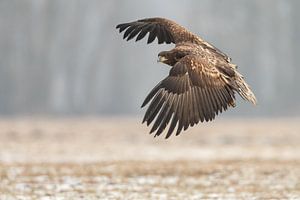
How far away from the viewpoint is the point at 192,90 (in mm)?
10266

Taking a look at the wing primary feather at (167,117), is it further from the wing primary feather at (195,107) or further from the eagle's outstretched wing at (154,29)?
the eagle's outstretched wing at (154,29)

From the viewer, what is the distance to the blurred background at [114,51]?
59.8 meters

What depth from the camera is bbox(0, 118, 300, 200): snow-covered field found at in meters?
13.5

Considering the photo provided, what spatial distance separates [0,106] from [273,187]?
44504mm

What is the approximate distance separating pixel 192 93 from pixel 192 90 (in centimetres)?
4

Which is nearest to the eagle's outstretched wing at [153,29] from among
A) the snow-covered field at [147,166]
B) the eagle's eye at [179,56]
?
the eagle's eye at [179,56]

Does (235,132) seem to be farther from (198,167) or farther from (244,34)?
(244,34)

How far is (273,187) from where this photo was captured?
14367 millimetres

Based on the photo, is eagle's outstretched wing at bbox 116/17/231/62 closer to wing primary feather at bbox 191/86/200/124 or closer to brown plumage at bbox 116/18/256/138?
brown plumage at bbox 116/18/256/138

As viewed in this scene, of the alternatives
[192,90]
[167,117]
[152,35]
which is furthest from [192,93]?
[152,35]

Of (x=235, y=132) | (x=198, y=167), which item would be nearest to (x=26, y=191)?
(x=198, y=167)

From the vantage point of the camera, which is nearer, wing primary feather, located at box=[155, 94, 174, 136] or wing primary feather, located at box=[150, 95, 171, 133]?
wing primary feather, located at box=[155, 94, 174, 136]

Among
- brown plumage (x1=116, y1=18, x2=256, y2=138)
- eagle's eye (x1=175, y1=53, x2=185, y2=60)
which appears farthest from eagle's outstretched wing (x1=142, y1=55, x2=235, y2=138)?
eagle's eye (x1=175, y1=53, x2=185, y2=60)

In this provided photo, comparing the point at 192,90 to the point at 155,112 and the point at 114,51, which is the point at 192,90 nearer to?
the point at 155,112
